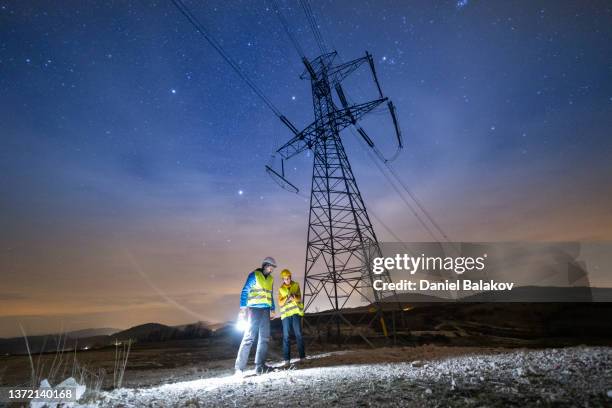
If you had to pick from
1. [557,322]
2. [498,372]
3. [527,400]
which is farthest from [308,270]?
[557,322]

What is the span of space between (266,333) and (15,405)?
12.5 feet

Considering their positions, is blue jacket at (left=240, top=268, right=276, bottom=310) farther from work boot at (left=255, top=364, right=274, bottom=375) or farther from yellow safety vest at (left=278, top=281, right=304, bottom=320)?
yellow safety vest at (left=278, top=281, right=304, bottom=320)

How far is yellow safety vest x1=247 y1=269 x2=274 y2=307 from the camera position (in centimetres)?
657

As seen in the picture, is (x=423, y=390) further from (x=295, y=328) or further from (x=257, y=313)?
A: (x=295, y=328)

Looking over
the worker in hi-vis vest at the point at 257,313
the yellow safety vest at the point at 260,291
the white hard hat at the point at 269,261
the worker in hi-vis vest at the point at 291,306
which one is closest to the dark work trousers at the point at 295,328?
the worker in hi-vis vest at the point at 291,306

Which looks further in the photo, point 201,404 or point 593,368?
point 593,368

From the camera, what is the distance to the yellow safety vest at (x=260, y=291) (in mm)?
6574

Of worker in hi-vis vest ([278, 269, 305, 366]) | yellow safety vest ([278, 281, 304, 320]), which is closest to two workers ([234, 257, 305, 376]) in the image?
worker in hi-vis vest ([278, 269, 305, 366])

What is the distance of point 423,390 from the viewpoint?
11.8 feet

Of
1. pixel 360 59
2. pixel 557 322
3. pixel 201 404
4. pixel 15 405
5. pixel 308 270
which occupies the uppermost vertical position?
pixel 360 59

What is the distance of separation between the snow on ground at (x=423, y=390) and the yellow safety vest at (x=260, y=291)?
1814 millimetres

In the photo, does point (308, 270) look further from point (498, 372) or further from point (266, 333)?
point (498, 372)

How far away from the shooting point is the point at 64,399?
3654 millimetres

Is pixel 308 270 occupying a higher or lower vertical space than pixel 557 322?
higher
